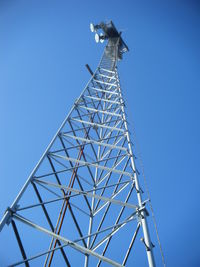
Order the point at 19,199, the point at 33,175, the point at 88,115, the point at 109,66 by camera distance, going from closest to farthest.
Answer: the point at 19,199
the point at 33,175
the point at 88,115
the point at 109,66

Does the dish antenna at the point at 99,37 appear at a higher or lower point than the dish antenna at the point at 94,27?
lower

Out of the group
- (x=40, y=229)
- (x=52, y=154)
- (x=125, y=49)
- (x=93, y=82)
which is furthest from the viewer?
(x=125, y=49)

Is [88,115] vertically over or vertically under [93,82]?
under

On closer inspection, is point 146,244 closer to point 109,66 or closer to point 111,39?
point 109,66

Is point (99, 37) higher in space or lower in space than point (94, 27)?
lower

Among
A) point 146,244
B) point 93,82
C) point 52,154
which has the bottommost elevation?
point 146,244

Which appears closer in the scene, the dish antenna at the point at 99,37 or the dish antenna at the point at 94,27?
the dish antenna at the point at 99,37

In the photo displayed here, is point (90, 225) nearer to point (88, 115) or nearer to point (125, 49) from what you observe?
point (88, 115)

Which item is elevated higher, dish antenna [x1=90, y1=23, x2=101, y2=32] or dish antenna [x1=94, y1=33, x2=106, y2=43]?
dish antenna [x1=90, y1=23, x2=101, y2=32]

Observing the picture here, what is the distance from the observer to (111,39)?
12734 millimetres

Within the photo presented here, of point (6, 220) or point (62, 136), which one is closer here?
point (6, 220)

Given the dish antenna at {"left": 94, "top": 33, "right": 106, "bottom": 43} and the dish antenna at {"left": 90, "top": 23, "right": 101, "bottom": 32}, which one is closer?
the dish antenna at {"left": 94, "top": 33, "right": 106, "bottom": 43}

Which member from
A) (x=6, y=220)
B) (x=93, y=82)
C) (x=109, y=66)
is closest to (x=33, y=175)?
(x=6, y=220)

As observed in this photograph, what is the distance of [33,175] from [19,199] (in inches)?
24.6
